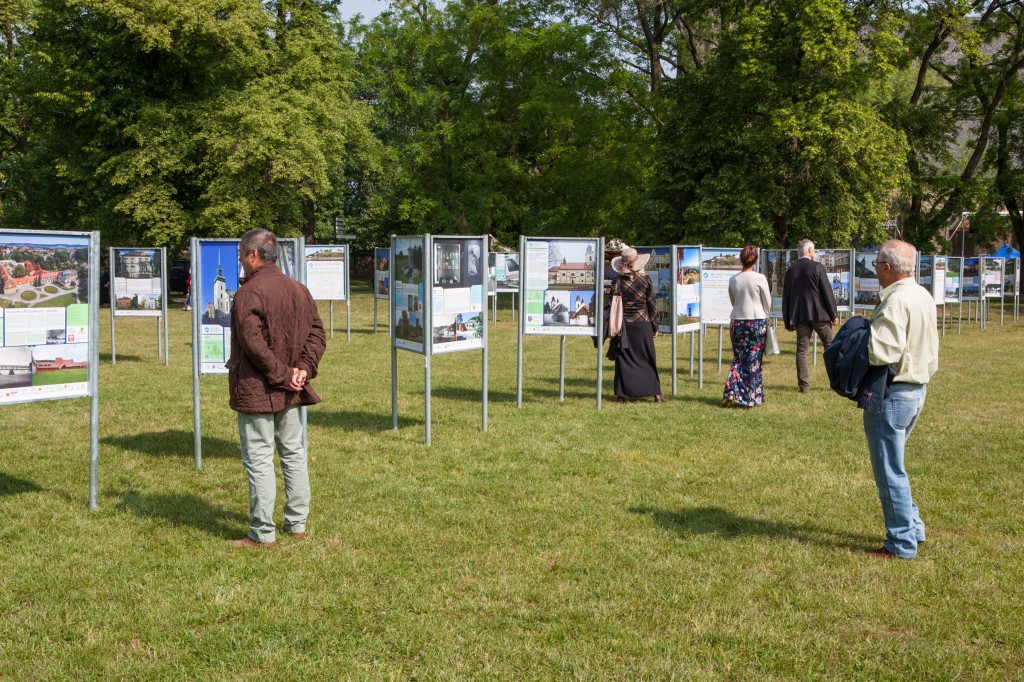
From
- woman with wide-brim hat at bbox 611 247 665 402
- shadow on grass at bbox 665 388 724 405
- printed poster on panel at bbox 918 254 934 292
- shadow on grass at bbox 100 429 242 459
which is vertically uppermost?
printed poster on panel at bbox 918 254 934 292

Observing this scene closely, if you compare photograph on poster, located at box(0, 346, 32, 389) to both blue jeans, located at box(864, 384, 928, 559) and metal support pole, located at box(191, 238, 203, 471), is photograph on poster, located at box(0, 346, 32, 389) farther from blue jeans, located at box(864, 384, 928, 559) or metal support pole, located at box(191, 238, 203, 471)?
blue jeans, located at box(864, 384, 928, 559)

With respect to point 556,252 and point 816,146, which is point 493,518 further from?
point 816,146

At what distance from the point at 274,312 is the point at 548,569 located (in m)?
2.42

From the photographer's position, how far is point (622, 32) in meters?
39.3

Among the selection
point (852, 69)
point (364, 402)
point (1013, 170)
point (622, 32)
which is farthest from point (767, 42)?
point (364, 402)

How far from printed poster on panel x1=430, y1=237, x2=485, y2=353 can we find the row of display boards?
0.01 meters

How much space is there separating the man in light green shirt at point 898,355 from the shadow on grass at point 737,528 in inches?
24.4

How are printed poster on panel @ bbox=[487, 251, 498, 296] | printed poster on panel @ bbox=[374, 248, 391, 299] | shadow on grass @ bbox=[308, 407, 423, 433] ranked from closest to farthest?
shadow on grass @ bbox=[308, 407, 423, 433] < printed poster on panel @ bbox=[374, 248, 391, 299] < printed poster on panel @ bbox=[487, 251, 498, 296]

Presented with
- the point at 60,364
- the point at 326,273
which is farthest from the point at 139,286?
the point at 60,364

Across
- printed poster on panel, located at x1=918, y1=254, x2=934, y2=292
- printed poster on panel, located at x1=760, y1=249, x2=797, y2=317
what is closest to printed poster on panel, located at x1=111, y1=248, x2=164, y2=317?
printed poster on panel, located at x1=760, y1=249, x2=797, y2=317

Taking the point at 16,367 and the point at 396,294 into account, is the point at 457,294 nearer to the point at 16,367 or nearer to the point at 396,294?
the point at 396,294

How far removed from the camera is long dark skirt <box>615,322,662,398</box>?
12977mm

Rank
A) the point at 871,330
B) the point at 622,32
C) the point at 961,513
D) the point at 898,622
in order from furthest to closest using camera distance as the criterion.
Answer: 1. the point at 622,32
2. the point at 961,513
3. the point at 871,330
4. the point at 898,622

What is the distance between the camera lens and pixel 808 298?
13781 mm
